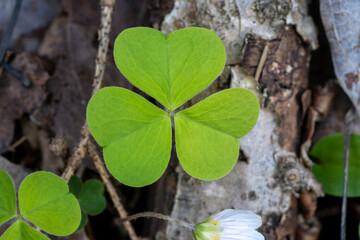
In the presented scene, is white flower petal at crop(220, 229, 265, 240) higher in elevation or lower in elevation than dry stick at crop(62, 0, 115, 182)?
lower

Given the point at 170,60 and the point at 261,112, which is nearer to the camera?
the point at 170,60

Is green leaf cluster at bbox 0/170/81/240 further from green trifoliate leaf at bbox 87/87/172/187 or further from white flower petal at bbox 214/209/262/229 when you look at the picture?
white flower petal at bbox 214/209/262/229

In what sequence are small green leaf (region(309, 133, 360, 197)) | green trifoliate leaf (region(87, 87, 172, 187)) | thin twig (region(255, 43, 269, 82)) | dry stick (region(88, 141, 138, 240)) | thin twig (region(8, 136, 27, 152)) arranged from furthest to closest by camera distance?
thin twig (region(8, 136, 27, 152)) → small green leaf (region(309, 133, 360, 197)) → dry stick (region(88, 141, 138, 240)) → thin twig (region(255, 43, 269, 82)) → green trifoliate leaf (region(87, 87, 172, 187))

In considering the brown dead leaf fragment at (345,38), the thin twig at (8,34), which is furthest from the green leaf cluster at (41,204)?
the brown dead leaf fragment at (345,38)

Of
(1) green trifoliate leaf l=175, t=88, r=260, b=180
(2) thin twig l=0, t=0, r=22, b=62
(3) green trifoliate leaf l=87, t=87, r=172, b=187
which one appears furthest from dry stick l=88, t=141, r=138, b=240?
(2) thin twig l=0, t=0, r=22, b=62

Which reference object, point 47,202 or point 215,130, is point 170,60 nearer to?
point 215,130

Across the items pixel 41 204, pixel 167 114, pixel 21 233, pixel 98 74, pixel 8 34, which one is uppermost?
pixel 8 34

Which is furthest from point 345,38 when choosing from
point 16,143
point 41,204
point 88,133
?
point 16,143

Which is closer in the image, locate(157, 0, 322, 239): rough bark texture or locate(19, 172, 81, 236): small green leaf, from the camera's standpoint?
locate(19, 172, 81, 236): small green leaf
